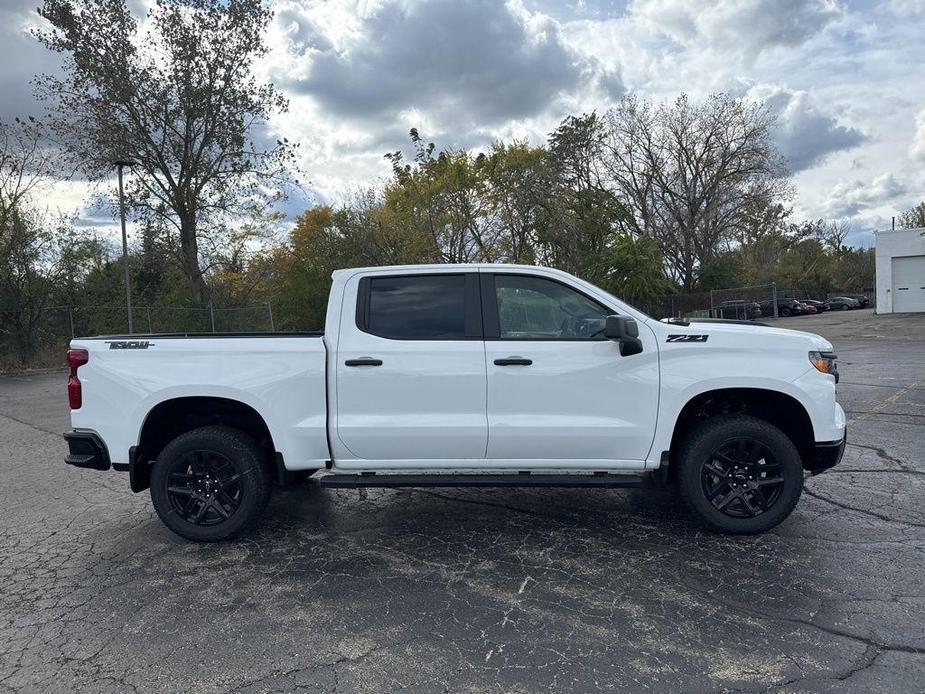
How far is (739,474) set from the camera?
4.27m

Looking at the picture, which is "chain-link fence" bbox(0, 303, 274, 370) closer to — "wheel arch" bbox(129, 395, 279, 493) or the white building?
"wheel arch" bbox(129, 395, 279, 493)

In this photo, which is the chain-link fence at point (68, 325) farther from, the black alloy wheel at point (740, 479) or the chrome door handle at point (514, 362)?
the black alloy wheel at point (740, 479)

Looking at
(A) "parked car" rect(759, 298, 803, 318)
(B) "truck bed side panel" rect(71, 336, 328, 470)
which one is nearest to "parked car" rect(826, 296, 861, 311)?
(A) "parked car" rect(759, 298, 803, 318)

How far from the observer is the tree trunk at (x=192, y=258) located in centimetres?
2422

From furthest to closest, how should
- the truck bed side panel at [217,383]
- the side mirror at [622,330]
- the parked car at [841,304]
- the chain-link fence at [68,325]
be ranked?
1. the parked car at [841,304]
2. the chain-link fence at [68,325]
3. the truck bed side panel at [217,383]
4. the side mirror at [622,330]

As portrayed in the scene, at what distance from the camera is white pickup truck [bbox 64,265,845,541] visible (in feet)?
13.7

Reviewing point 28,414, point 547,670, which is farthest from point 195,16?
point 547,670

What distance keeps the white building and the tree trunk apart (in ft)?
113

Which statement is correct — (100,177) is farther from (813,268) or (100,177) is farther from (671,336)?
(813,268)

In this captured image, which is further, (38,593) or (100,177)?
(100,177)

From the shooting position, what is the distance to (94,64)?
2219 cm

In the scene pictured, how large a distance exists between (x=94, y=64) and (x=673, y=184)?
33973 mm

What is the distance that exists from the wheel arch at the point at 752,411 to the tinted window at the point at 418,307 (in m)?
1.68

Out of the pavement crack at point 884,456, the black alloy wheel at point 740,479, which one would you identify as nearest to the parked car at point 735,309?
the pavement crack at point 884,456
